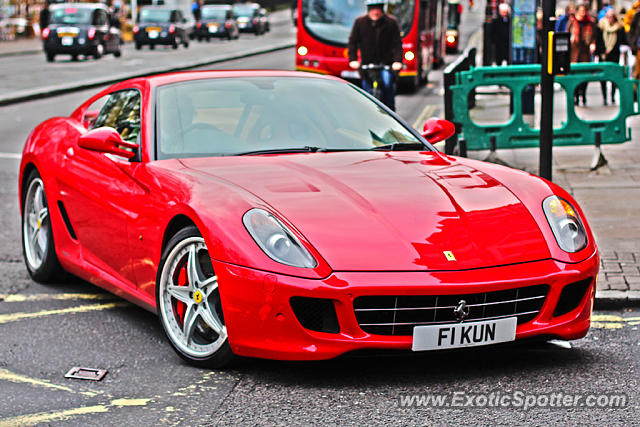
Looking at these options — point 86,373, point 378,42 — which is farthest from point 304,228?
point 378,42

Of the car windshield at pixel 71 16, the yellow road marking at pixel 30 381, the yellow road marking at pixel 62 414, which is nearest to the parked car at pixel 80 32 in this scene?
the car windshield at pixel 71 16

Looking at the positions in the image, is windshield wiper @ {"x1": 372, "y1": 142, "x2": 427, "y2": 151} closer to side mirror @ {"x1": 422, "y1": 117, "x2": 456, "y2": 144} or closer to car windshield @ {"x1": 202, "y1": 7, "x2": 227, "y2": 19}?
side mirror @ {"x1": 422, "y1": 117, "x2": 456, "y2": 144}

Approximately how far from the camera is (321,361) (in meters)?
4.78

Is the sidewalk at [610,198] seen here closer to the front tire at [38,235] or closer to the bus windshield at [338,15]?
the front tire at [38,235]

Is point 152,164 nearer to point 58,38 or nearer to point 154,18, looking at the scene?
point 58,38

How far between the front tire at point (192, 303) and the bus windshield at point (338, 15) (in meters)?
18.7

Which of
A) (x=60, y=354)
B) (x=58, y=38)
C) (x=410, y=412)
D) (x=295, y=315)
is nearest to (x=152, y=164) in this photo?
(x=60, y=354)

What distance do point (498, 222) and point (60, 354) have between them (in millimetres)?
2030

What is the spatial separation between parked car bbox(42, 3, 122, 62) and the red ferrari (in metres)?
30.6

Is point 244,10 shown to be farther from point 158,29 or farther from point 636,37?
point 636,37

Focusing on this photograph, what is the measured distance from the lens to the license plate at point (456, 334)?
4.30 meters

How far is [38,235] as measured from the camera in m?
6.59

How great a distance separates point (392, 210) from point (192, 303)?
0.93m

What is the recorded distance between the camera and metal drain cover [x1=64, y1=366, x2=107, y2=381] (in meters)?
4.63
